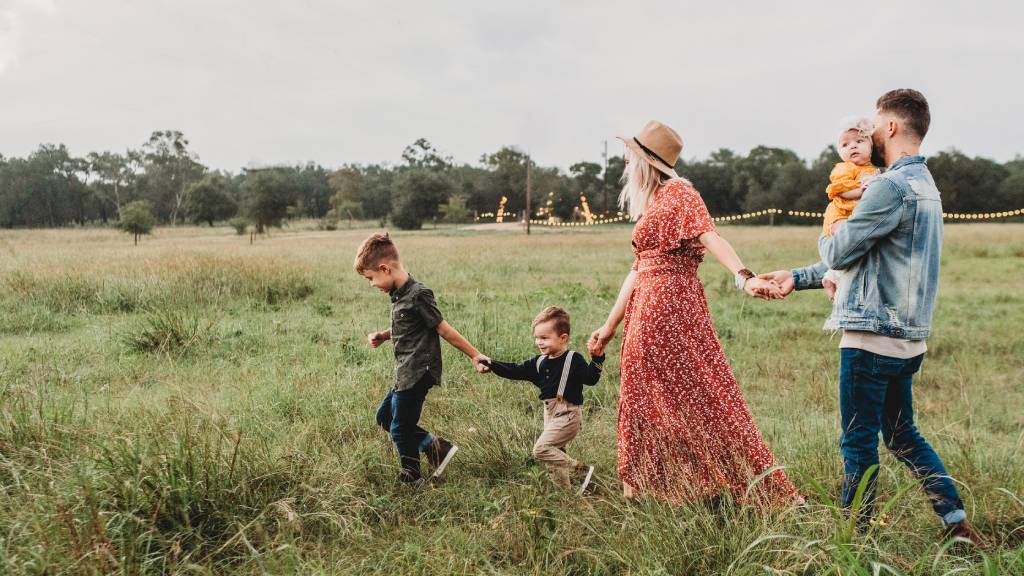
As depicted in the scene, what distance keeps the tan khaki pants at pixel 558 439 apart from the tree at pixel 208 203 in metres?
70.3

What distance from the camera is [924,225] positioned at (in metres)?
2.68

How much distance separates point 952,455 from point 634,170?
271 cm

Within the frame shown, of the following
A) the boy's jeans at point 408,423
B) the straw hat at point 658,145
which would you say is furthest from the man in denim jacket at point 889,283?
the boy's jeans at point 408,423

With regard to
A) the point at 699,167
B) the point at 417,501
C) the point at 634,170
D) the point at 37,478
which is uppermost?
the point at 699,167

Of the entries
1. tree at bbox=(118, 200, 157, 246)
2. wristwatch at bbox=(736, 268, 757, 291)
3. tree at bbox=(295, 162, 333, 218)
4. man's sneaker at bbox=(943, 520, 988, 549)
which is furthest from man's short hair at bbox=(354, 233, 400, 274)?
tree at bbox=(295, 162, 333, 218)

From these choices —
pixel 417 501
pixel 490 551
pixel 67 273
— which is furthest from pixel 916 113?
pixel 67 273

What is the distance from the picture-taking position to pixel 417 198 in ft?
223

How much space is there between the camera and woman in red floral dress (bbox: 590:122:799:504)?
3.20 m

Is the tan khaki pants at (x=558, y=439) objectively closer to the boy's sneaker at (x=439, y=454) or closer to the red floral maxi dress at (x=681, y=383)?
the red floral maxi dress at (x=681, y=383)

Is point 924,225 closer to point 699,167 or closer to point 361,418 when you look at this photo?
point 361,418

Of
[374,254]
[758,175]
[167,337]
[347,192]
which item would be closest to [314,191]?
[347,192]

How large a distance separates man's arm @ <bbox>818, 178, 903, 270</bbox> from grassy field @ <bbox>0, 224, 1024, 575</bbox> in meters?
1.05

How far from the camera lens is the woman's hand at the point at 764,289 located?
297 centimetres

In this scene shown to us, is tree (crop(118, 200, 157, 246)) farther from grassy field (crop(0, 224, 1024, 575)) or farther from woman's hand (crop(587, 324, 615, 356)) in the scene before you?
woman's hand (crop(587, 324, 615, 356))
